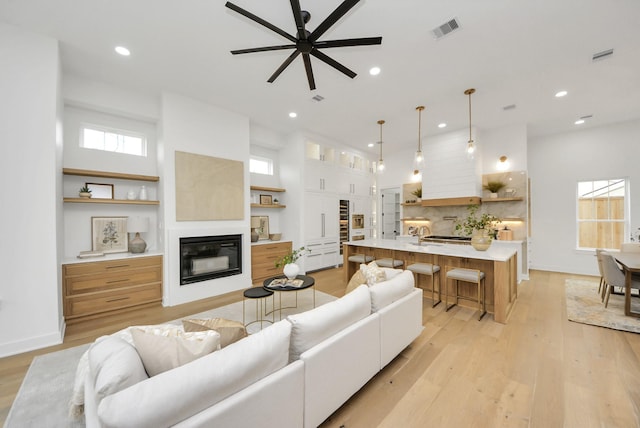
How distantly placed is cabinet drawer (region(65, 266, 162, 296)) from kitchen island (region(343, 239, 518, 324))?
3287 millimetres

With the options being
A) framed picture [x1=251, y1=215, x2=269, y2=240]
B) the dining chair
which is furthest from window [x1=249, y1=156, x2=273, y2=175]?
the dining chair

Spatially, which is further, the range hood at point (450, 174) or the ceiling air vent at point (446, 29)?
the range hood at point (450, 174)

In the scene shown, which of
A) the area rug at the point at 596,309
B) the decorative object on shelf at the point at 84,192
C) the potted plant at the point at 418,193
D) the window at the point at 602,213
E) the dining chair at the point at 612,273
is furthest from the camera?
the potted plant at the point at 418,193

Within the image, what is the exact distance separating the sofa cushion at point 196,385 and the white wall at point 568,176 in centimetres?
710

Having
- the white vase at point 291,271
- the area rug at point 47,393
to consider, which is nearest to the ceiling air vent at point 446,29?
the white vase at point 291,271

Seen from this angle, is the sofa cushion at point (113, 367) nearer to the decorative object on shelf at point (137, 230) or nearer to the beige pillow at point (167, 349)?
the beige pillow at point (167, 349)

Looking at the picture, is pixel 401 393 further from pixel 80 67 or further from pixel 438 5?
pixel 80 67

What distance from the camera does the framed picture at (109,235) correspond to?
3701 mm

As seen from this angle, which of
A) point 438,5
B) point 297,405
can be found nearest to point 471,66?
point 438,5

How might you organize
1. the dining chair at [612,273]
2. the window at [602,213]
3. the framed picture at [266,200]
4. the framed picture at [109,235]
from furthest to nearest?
the framed picture at [266,200]
the window at [602,213]
the framed picture at [109,235]
the dining chair at [612,273]

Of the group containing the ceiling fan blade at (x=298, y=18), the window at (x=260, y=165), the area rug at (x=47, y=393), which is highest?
the ceiling fan blade at (x=298, y=18)

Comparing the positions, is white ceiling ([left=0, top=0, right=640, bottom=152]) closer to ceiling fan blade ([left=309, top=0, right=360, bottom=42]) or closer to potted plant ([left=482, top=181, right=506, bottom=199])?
ceiling fan blade ([left=309, top=0, right=360, bottom=42])

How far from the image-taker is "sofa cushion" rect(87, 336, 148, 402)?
940 mm

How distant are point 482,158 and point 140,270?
714cm
